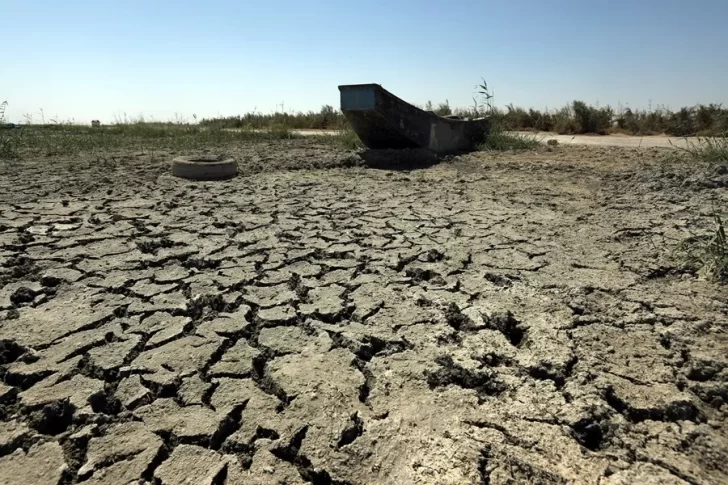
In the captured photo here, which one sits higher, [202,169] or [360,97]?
[360,97]

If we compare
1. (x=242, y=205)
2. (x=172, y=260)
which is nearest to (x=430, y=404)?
(x=172, y=260)

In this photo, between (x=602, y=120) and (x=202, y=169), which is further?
(x=602, y=120)

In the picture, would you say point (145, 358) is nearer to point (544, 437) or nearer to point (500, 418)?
point (500, 418)

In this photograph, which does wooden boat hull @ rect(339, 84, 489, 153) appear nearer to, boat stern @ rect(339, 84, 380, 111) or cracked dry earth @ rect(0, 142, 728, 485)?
boat stern @ rect(339, 84, 380, 111)

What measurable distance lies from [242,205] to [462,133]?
15.7ft

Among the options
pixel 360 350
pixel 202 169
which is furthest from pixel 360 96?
pixel 360 350

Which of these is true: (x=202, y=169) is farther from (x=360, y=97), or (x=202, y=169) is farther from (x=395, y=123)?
(x=395, y=123)

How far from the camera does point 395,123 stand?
7137mm

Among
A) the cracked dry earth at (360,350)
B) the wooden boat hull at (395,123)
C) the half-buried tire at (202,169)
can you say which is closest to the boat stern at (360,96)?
the wooden boat hull at (395,123)

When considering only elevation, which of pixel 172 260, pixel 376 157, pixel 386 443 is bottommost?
pixel 386 443

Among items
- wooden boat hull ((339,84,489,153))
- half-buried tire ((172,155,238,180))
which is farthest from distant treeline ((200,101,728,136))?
half-buried tire ((172,155,238,180))

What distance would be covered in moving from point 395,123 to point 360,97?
63cm

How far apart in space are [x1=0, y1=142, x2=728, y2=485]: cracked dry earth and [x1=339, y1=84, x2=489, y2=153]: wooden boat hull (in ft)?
10.2

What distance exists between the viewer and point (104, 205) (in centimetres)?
453
